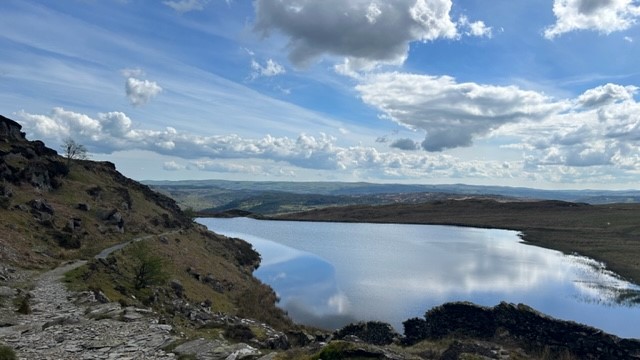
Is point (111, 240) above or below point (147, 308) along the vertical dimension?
below

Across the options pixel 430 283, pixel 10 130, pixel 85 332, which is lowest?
pixel 430 283

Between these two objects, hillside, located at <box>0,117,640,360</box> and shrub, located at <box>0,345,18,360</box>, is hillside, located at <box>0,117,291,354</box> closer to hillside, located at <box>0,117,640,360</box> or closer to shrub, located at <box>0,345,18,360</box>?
hillside, located at <box>0,117,640,360</box>

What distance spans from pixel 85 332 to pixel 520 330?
2938cm

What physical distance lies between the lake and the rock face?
7928 millimetres

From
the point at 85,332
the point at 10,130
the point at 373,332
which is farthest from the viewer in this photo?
the point at 10,130

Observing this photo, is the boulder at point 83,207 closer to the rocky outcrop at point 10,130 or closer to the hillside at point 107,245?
the hillside at point 107,245

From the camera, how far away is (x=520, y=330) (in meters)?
34.4

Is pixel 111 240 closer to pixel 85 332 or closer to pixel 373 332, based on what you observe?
pixel 373 332

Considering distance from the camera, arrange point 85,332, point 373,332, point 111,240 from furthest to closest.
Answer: point 111,240, point 373,332, point 85,332

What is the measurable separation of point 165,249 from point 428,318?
45.7 m

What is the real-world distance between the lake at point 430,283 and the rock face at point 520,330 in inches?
312

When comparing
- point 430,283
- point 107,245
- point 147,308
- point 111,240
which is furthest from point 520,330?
point 111,240

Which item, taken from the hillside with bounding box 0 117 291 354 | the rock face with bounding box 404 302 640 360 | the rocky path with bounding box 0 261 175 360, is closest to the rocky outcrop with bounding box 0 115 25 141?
the hillside with bounding box 0 117 291 354

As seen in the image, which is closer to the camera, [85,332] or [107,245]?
[85,332]
